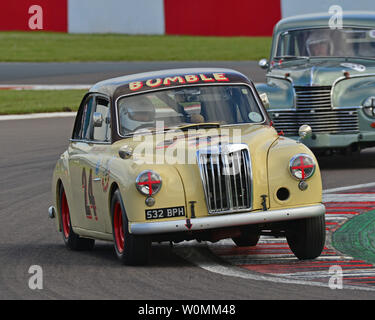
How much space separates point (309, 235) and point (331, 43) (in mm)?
7742

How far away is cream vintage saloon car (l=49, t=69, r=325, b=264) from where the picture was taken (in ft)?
26.3

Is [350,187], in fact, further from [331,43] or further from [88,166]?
[88,166]

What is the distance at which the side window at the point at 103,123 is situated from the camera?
30.4ft

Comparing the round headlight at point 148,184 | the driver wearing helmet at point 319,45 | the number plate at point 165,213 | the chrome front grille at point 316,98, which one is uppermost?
the driver wearing helmet at point 319,45

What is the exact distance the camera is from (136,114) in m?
9.22

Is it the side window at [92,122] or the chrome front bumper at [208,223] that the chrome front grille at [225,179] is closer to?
the chrome front bumper at [208,223]

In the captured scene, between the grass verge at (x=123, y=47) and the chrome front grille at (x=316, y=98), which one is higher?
the grass verge at (x=123, y=47)

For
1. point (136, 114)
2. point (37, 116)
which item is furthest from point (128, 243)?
point (37, 116)

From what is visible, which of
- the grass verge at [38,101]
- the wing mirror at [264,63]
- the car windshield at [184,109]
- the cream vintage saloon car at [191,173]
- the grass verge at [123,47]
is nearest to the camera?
→ the cream vintage saloon car at [191,173]

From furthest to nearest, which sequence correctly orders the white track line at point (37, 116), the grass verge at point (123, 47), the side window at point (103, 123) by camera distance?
the grass verge at point (123, 47), the white track line at point (37, 116), the side window at point (103, 123)

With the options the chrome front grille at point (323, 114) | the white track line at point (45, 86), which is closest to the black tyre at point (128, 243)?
the chrome front grille at point (323, 114)

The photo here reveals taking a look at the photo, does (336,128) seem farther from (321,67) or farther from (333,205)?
(333,205)

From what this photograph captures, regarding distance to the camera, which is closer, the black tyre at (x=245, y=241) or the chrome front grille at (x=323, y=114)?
the black tyre at (x=245, y=241)

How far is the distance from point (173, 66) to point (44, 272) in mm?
24220
